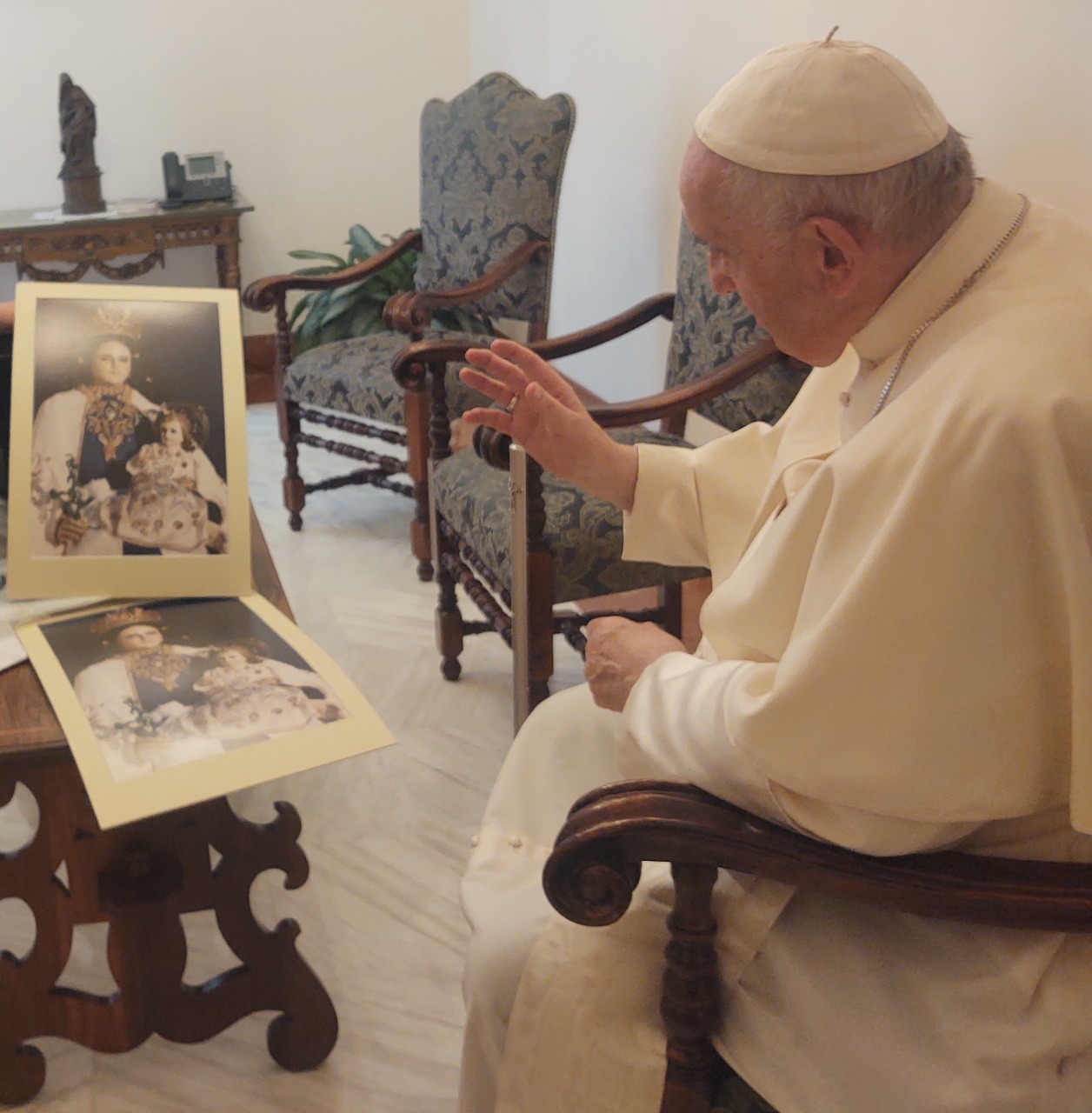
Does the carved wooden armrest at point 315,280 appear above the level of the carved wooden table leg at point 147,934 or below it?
above

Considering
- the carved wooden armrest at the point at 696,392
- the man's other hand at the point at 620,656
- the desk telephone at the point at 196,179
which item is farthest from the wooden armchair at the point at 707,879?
the desk telephone at the point at 196,179

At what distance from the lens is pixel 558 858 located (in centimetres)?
87

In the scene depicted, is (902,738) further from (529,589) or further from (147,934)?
(529,589)

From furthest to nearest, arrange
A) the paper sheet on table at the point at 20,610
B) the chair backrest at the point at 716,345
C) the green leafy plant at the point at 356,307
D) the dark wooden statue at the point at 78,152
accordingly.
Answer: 1. the dark wooden statue at the point at 78,152
2. the green leafy plant at the point at 356,307
3. the chair backrest at the point at 716,345
4. the paper sheet on table at the point at 20,610

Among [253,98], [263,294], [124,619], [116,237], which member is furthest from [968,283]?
[253,98]

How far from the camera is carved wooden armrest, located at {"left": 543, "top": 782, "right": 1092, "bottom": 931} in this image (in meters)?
0.80

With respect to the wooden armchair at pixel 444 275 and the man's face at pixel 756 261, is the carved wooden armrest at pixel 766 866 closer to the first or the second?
the man's face at pixel 756 261

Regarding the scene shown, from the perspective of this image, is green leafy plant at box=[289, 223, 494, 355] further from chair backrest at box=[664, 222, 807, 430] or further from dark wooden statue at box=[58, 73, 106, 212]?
chair backrest at box=[664, 222, 807, 430]

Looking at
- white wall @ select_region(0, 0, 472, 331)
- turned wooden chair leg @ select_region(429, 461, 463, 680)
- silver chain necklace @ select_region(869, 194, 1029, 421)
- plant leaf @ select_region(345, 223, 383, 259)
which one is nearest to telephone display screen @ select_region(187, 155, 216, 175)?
white wall @ select_region(0, 0, 472, 331)

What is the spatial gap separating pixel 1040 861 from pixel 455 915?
1.17m

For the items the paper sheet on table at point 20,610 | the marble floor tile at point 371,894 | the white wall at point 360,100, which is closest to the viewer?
the paper sheet on table at point 20,610

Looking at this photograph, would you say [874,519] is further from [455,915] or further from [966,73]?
[966,73]

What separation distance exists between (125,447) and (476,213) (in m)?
2.02

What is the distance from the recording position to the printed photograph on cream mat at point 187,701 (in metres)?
1.09
